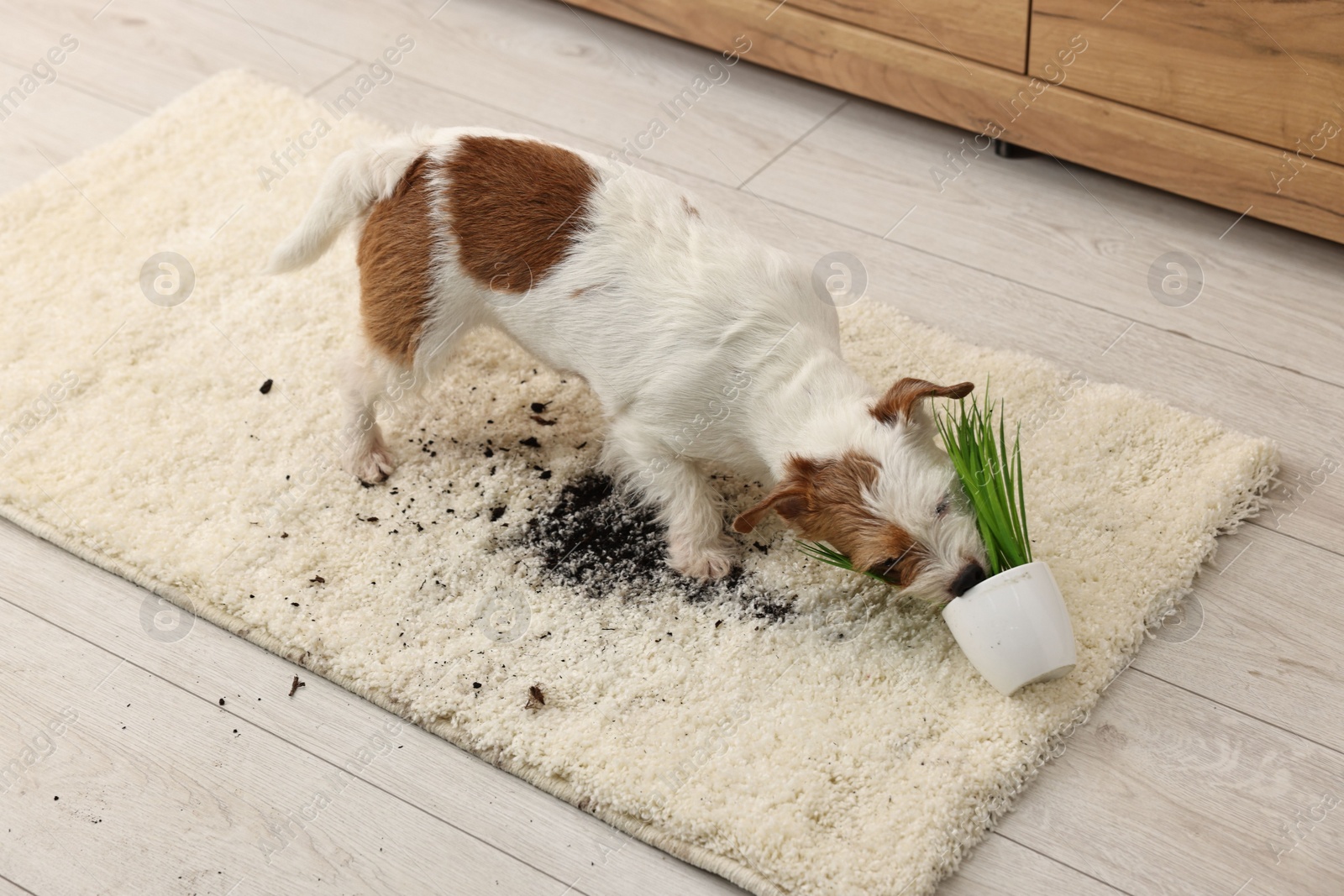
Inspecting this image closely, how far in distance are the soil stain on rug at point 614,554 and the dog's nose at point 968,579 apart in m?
0.30

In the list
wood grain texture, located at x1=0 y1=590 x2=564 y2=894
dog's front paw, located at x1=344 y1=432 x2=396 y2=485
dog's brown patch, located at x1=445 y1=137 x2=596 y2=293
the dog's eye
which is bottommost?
wood grain texture, located at x1=0 y1=590 x2=564 y2=894

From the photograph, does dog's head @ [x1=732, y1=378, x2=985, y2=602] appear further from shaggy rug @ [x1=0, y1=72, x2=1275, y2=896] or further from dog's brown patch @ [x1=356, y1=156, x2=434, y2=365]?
dog's brown patch @ [x1=356, y1=156, x2=434, y2=365]

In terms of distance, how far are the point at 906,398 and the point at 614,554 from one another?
562 mm

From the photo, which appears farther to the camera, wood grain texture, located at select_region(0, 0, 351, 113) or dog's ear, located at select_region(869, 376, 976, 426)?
wood grain texture, located at select_region(0, 0, 351, 113)

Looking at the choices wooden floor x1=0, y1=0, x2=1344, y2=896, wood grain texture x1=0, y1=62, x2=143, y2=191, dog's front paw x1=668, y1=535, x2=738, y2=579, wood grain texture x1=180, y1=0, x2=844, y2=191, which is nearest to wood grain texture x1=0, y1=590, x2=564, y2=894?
wooden floor x1=0, y1=0, x2=1344, y2=896

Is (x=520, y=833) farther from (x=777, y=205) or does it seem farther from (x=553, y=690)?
(x=777, y=205)

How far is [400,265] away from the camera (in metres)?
1.87

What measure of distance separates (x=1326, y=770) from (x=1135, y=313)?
3.11ft

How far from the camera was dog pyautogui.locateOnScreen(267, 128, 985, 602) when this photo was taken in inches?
64.9

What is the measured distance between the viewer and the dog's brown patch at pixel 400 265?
186cm

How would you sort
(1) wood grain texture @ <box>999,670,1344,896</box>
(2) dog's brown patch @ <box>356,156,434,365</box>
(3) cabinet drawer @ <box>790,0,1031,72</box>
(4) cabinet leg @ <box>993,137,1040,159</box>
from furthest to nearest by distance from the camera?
(4) cabinet leg @ <box>993,137,1040,159</box> → (3) cabinet drawer @ <box>790,0,1031,72</box> → (2) dog's brown patch @ <box>356,156,434,365</box> → (1) wood grain texture @ <box>999,670,1344,896</box>

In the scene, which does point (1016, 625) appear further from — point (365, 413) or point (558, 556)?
point (365, 413)

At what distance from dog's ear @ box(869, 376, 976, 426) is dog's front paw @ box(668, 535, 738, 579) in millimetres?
382

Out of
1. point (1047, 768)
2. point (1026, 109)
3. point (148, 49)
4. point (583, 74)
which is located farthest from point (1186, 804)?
point (148, 49)
